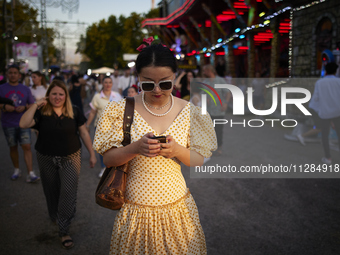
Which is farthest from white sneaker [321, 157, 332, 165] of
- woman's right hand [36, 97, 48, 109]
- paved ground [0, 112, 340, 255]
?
woman's right hand [36, 97, 48, 109]

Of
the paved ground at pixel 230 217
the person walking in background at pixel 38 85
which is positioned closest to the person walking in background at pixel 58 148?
the paved ground at pixel 230 217

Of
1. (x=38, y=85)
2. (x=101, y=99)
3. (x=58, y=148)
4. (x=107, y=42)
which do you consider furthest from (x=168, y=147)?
(x=107, y=42)

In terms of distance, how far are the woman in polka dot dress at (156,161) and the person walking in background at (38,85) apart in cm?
659

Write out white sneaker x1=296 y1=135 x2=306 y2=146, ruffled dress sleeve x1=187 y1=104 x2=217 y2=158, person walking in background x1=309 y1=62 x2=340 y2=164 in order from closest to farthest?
1. ruffled dress sleeve x1=187 y1=104 x2=217 y2=158
2. person walking in background x1=309 y1=62 x2=340 y2=164
3. white sneaker x1=296 y1=135 x2=306 y2=146

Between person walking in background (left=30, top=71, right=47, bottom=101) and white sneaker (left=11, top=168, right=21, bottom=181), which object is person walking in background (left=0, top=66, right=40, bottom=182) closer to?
white sneaker (left=11, top=168, right=21, bottom=181)

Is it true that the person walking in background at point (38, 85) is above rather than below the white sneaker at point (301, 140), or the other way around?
above

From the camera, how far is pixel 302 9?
41.5 feet

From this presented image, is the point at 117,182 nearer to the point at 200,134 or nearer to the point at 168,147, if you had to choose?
the point at 168,147

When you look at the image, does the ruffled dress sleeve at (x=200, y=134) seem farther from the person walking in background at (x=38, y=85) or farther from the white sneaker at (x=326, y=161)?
the person walking in background at (x=38, y=85)

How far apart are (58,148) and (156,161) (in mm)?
2232

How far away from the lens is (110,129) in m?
2.33

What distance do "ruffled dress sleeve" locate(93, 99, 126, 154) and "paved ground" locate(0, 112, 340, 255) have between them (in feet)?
6.70

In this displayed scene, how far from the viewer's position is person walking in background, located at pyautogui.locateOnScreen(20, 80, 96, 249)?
4.09m

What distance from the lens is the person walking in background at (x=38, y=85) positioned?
8320 mm
